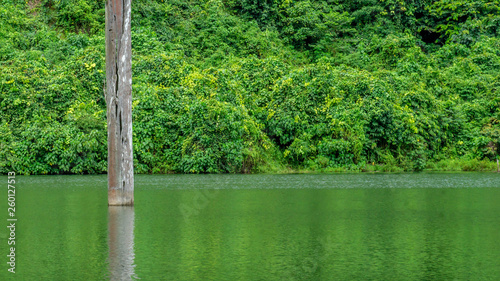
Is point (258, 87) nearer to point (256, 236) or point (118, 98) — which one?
point (118, 98)

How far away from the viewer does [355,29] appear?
36125mm

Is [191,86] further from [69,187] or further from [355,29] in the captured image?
[355,29]

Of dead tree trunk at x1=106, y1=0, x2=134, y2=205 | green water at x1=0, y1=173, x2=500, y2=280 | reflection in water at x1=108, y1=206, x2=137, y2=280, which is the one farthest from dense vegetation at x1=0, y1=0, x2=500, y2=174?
reflection in water at x1=108, y1=206, x2=137, y2=280

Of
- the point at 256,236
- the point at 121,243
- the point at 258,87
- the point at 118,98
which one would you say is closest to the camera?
the point at 121,243

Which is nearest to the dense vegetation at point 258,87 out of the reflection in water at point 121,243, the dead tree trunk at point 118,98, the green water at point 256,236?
the green water at point 256,236

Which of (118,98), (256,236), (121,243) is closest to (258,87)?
(118,98)

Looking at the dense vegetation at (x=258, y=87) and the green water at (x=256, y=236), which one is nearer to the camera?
the green water at (x=256, y=236)

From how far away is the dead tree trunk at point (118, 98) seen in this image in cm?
1205

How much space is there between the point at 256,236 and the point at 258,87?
66.9 feet

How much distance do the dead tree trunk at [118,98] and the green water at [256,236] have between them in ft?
1.74

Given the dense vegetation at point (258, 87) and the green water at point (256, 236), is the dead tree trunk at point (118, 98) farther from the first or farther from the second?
the dense vegetation at point (258, 87)

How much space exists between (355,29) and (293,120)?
11.9 m

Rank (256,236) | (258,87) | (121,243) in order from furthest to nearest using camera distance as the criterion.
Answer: (258,87)
(256,236)
(121,243)

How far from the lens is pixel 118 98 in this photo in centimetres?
1205
